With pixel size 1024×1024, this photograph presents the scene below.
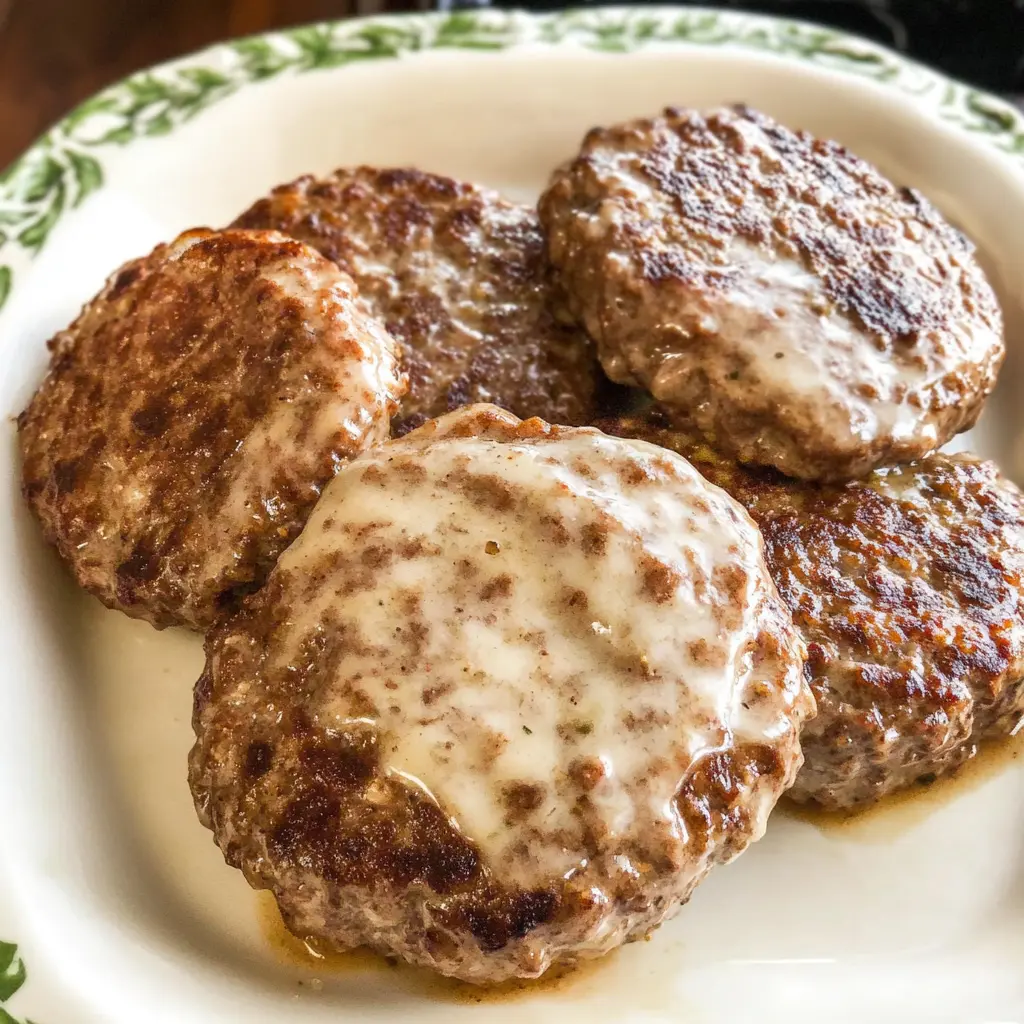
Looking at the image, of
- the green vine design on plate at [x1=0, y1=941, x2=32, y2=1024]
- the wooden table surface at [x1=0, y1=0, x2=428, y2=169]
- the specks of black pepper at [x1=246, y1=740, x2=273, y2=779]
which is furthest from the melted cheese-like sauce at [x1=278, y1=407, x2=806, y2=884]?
the wooden table surface at [x1=0, y1=0, x2=428, y2=169]

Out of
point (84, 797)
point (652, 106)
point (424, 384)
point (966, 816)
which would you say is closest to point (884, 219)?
point (652, 106)

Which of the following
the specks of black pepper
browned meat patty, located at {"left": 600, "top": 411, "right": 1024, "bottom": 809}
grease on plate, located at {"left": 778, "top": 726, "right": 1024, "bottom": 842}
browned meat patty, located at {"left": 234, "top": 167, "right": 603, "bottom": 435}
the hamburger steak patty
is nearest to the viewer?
the hamburger steak patty

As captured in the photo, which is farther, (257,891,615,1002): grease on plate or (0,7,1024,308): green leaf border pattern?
(0,7,1024,308): green leaf border pattern

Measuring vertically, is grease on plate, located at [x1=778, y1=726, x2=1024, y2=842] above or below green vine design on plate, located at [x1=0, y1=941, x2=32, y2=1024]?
above

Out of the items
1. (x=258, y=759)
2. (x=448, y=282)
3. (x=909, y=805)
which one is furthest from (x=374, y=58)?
(x=909, y=805)

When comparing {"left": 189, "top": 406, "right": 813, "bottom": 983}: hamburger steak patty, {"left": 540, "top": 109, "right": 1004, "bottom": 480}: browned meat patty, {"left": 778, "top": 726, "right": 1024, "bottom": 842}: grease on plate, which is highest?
{"left": 540, "top": 109, "right": 1004, "bottom": 480}: browned meat patty

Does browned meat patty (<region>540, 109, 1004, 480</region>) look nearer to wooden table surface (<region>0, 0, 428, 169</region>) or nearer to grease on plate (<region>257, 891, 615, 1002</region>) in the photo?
grease on plate (<region>257, 891, 615, 1002</region>)

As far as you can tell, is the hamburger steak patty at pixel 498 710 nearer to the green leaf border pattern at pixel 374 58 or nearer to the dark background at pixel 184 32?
the green leaf border pattern at pixel 374 58

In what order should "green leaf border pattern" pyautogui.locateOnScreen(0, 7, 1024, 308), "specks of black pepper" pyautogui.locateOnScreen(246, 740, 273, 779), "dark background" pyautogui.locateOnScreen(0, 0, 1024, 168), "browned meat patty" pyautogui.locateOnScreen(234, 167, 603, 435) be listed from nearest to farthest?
"specks of black pepper" pyautogui.locateOnScreen(246, 740, 273, 779), "browned meat patty" pyautogui.locateOnScreen(234, 167, 603, 435), "green leaf border pattern" pyautogui.locateOnScreen(0, 7, 1024, 308), "dark background" pyautogui.locateOnScreen(0, 0, 1024, 168)
